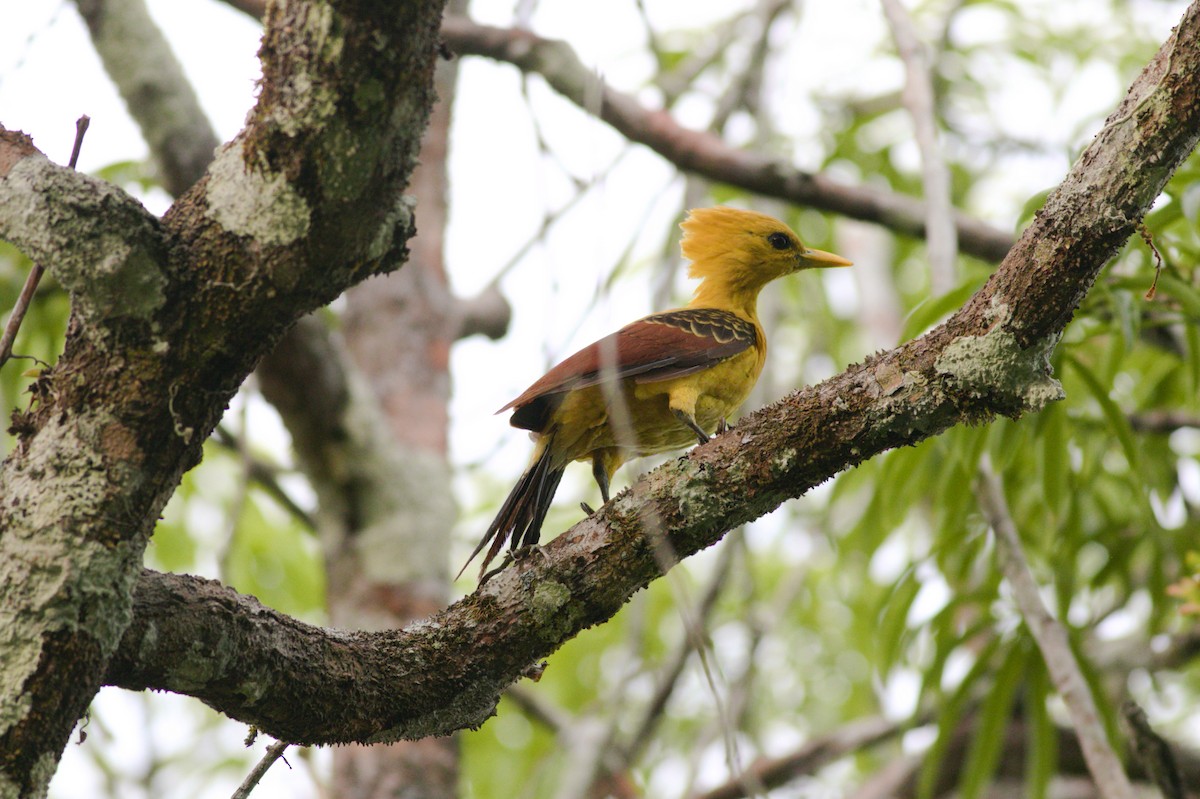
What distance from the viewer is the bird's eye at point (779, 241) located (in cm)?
436

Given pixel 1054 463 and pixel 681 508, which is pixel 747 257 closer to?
pixel 1054 463

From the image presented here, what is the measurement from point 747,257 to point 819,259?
0.27 m

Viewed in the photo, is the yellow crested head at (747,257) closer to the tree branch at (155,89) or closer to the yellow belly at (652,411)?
the yellow belly at (652,411)

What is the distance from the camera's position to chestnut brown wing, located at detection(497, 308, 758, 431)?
3201 millimetres

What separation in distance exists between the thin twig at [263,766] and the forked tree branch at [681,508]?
0.06m

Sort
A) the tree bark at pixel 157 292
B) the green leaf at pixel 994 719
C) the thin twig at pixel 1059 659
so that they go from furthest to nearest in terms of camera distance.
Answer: the green leaf at pixel 994 719
the thin twig at pixel 1059 659
the tree bark at pixel 157 292

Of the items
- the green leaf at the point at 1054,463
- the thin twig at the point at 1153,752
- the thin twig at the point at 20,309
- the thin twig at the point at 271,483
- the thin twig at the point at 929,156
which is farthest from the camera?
the thin twig at the point at 271,483

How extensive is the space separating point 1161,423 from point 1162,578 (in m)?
0.52

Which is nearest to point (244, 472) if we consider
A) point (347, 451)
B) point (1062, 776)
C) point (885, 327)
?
point (347, 451)

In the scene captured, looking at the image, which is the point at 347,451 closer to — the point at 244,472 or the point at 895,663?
the point at 244,472

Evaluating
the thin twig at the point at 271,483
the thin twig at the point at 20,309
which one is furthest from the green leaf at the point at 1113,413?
the thin twig at the point at 271,483

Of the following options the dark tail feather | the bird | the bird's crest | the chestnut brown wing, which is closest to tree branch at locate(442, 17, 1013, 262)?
the bird's crest

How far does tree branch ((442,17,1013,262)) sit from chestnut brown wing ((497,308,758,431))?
0.94 meters

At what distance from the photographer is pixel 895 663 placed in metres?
3.83
